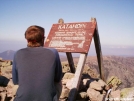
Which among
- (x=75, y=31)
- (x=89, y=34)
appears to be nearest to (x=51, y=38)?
(x=75, y=31)

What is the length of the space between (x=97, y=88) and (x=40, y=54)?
4.50m

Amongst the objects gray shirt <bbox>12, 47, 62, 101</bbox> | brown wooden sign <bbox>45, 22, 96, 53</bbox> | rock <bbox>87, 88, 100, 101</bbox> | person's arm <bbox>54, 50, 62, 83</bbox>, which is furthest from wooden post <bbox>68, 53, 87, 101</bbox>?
gray shirt <bbox>12, 47, 62, 101</bbox>

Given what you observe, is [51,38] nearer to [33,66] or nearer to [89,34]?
[89,34]

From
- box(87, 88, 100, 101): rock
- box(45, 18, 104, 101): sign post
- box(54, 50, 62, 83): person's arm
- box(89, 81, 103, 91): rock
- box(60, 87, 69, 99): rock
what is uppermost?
box(45, 18, 104, 101): sign post

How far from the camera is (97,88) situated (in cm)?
641

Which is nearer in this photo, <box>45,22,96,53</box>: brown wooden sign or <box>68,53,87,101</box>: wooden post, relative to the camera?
<box>68,53,87,101</box>: wooden post

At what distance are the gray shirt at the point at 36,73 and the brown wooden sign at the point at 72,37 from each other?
341 centimetres

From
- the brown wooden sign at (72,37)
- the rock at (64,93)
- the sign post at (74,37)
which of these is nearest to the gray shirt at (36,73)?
the rock at (64,93)

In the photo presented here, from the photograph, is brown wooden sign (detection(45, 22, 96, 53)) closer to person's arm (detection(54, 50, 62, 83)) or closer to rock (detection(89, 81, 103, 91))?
rock (detection(89, 81, 103, 91))

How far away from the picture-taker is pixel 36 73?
2.39m

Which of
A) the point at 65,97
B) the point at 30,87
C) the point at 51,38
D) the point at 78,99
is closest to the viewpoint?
the point at 30,87

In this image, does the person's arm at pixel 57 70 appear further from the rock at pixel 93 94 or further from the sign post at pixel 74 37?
the rock at pixel 93 94

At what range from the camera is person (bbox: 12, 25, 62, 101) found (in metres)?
2.37

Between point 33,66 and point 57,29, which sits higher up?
point 57,29
